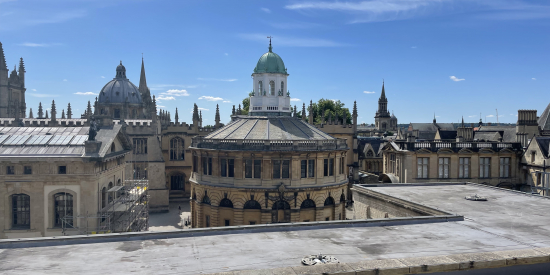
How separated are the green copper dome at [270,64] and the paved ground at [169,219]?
2018cm

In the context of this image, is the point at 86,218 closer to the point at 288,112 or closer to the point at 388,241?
the point at 388,241

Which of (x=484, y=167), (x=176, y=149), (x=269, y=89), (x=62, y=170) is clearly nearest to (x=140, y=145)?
(x=176, y=149)

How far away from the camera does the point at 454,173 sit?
4931cm

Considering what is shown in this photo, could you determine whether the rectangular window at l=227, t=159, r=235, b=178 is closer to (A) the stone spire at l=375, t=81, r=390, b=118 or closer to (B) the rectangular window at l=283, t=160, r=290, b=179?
(B) the rectangular window at l=283, t=160, r=290, b=179

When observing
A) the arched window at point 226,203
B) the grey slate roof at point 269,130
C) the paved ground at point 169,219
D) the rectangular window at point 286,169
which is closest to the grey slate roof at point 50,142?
the arched window at point 226,203

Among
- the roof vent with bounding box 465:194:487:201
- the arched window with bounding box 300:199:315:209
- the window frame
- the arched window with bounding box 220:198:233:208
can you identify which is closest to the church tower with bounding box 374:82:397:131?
the window frame

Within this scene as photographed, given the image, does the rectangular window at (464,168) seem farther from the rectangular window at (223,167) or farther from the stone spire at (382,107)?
the stone spire at (382,107)

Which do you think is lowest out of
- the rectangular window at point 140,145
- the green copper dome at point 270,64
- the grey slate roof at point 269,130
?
the rectangular window at point 140,145

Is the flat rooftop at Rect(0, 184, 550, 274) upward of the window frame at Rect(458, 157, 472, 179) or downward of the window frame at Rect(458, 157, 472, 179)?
downward

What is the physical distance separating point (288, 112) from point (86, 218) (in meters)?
27.1

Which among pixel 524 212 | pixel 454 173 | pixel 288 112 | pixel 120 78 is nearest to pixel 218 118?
pixel 288 112

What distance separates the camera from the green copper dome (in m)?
52.6

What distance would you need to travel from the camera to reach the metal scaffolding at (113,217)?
32250 mm

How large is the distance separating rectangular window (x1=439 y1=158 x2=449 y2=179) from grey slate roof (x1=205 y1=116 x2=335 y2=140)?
12.3 meters
